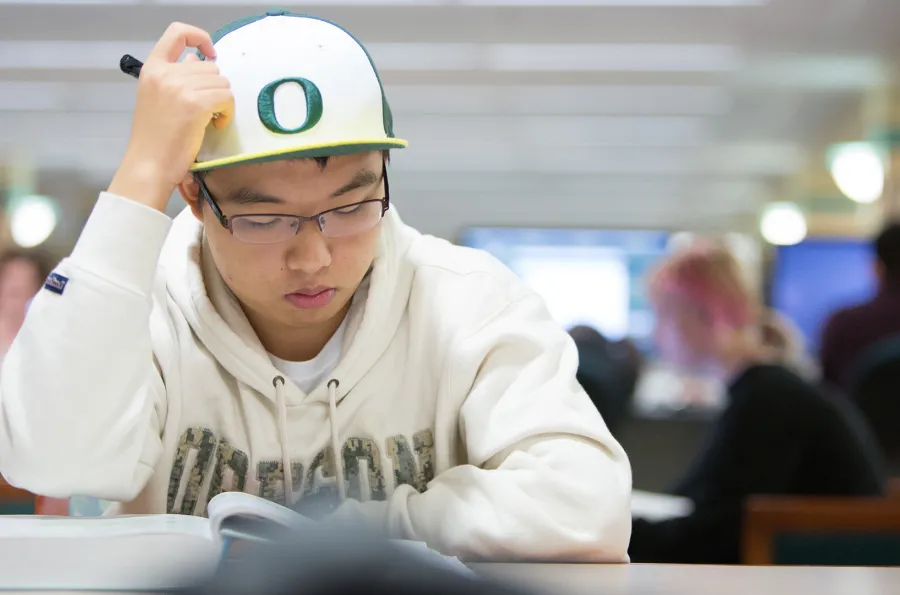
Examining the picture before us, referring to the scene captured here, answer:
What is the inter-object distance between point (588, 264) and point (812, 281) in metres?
2.04

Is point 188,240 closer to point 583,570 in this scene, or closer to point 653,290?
point 583,570

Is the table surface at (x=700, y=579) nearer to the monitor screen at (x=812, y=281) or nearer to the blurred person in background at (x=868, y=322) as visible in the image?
the blurred person in background at (x=868, y=322)

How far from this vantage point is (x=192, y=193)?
3.93 ft

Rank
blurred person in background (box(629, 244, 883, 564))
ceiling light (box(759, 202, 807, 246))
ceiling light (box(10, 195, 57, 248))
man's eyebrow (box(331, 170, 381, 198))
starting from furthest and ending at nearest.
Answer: ceiling light (box(759, 202, 807, 246)) → ceiling light (box(10, 195, 57, 248)) → blurred person in background (box(629, 244, 883, 564)) → man's eyebrow (box(331, 170, 381, 198))

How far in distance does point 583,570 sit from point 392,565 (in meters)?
0.39

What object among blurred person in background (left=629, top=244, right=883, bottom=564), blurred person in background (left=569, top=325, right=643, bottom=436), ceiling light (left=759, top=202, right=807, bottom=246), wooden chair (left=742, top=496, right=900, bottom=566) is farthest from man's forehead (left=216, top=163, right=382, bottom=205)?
ceiling light (left=759, top=202, right=807, bottom=246)

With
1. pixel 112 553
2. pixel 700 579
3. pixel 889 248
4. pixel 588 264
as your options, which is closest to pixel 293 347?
pixel 112 553

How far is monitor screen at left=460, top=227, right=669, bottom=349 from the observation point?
887 centimetres

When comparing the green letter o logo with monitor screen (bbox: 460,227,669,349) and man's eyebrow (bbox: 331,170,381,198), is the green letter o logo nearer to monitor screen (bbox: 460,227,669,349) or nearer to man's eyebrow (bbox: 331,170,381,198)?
man's eyebrow (bbox: 331,170,381,198)

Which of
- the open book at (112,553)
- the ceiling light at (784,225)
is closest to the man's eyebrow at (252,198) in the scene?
the open book at (112,553)

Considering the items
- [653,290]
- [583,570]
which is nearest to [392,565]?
[583,570]

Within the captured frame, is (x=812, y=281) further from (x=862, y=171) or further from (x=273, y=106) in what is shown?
(x=273, y=106)

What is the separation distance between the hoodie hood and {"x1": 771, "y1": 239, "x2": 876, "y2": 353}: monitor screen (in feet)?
22.7

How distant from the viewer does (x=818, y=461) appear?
2.39m
